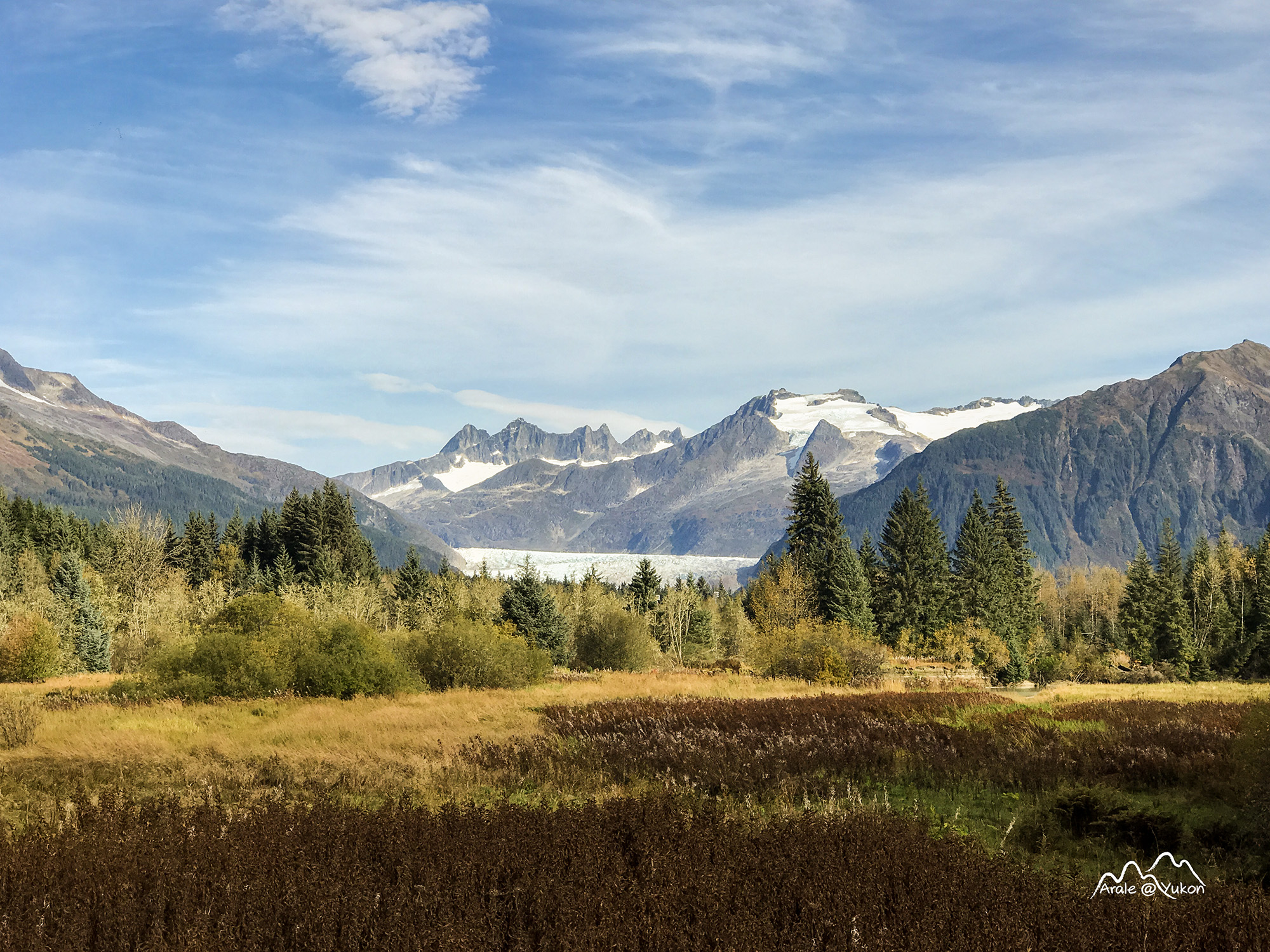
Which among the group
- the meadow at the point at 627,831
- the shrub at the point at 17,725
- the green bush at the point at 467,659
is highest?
the meadow at the point at 627,831

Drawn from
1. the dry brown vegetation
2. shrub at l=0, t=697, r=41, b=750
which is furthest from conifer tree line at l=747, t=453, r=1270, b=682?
the dry brown vegetation

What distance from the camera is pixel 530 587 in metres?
60.2

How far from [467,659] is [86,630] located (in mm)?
31056

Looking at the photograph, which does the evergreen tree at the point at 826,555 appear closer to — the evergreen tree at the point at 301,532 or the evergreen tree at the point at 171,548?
the evergreen tree at the point at 301,532

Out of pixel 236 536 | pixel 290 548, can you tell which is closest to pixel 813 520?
pixel 290 548

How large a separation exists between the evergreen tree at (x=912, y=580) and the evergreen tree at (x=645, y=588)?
75.1 ft

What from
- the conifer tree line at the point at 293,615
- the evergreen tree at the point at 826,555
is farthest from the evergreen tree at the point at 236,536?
the evergreen tree at the point at 826,555

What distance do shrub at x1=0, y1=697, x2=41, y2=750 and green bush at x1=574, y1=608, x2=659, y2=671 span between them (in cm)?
3756

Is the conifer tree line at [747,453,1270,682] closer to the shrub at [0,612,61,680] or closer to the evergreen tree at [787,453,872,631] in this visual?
the evergreen tree at [787,453,872,631]

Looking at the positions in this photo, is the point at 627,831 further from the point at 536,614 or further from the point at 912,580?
the point at 912,580

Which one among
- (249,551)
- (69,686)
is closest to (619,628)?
(69,686)

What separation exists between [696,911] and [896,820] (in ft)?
15.2

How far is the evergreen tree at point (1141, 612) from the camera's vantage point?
65.5m

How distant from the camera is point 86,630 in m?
53.5
